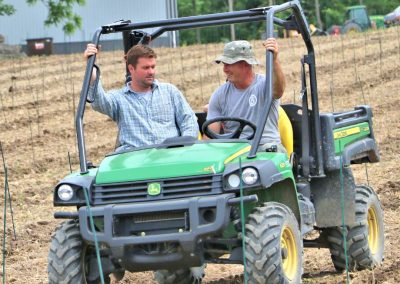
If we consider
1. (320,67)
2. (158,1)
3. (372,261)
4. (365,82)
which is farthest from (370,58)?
(158,1)

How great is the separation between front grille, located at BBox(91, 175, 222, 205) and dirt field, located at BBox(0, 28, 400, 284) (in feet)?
4.82

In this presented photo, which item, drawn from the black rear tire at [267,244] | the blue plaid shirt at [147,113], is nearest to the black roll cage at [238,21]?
the blue plaid shirt at [147,113]

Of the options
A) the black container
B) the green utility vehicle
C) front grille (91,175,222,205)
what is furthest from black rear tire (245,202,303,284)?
the black container

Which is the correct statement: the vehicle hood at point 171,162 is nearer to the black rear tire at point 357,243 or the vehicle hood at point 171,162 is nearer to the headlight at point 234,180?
the headlight at point 234,180

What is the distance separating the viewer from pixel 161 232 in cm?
616

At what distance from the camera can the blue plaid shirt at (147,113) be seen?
703 centimetres

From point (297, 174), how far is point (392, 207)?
279 centimetres

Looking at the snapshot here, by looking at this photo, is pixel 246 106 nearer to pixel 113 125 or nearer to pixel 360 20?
pixel 113 125

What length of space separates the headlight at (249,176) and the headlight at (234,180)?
0.04 meters

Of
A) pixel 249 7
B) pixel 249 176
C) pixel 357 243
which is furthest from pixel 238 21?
pixel 249 7

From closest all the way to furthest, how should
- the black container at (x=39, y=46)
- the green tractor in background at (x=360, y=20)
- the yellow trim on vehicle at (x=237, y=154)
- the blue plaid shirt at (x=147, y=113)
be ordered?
the yellow trim on vehicle at (x=237, y=154)
the blue plaid shirt at (x=147, y=113)
the black container at (x=39, y=46)
the green tractor in background at (x=360, y=20)

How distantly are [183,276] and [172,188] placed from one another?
4.72 feet

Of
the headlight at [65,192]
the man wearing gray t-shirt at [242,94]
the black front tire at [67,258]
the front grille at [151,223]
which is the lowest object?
the black front tire at [67,258]

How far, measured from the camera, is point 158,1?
133 ft
